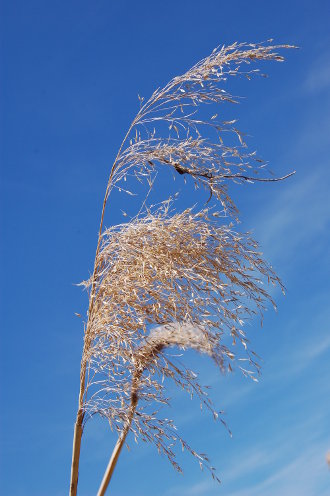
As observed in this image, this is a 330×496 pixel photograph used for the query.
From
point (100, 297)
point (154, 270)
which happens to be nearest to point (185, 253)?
point (154, 270)

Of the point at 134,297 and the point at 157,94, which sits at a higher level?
the point at 157,94

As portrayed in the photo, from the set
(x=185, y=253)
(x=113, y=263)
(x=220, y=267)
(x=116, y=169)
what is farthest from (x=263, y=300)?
(x=116, y=169)

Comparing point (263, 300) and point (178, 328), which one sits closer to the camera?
point (178, 328)

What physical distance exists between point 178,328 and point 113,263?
0.43 m

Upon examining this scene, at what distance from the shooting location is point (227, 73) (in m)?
3.49

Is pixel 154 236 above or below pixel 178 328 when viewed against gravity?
above

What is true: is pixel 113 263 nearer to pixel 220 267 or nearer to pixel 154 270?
pixel 154 270

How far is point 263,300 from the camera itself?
3408 millimetres

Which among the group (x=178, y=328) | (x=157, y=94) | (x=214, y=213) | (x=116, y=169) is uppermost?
(x=157, y=94)

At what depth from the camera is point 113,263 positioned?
3.27 m

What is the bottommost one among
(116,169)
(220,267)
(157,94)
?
(220,267)

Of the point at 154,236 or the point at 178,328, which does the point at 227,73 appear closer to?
the point at 154,236

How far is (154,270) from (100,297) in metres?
0.28

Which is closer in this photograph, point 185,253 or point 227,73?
point 185,253
